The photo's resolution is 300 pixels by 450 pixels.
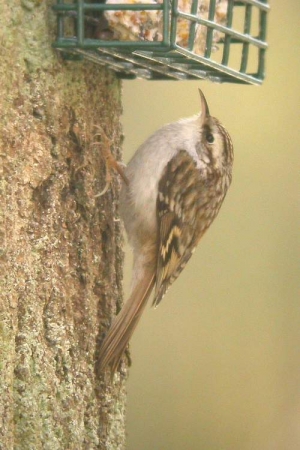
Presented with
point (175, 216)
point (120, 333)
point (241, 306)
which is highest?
point (175, 216)

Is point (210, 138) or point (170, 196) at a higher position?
point (210, 138)

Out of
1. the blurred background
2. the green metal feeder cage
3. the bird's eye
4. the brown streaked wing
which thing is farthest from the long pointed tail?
the blurred background

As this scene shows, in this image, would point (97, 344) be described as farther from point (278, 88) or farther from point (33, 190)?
point (278, 88)

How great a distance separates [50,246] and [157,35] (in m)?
0.70

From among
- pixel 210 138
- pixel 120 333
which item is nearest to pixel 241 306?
pixel 210 138

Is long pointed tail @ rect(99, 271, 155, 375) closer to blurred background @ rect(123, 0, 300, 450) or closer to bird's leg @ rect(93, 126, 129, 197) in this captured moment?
bird's leg @ rect(93, 126, 129, 197)

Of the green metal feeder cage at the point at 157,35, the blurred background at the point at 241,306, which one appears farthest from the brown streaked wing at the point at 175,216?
the blurred background at the point at 241,306

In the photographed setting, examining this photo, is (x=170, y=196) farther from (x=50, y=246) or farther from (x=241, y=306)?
(x=241, y=306)

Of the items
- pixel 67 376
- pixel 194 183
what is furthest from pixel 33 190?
pixel 194 183

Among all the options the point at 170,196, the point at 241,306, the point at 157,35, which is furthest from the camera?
the point at 241,306

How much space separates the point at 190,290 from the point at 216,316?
210mm

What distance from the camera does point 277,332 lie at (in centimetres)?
599

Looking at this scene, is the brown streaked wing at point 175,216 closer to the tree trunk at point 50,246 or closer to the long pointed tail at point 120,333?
the long pointed tail at point 120,333

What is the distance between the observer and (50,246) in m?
3.24
